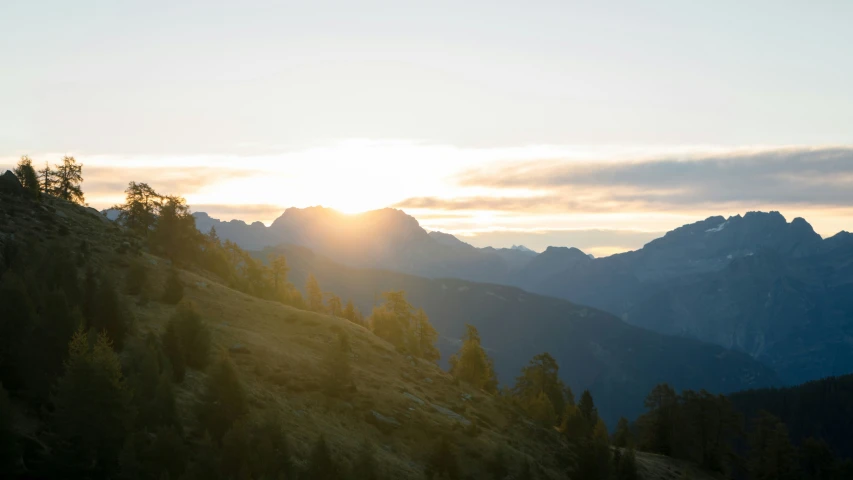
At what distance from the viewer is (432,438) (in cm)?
5603

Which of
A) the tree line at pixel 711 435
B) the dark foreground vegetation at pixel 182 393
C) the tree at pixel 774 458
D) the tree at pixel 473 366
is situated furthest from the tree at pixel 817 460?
the tree at pixel 473 366

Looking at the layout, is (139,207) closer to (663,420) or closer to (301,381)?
(301,381)

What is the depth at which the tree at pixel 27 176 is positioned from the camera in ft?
255

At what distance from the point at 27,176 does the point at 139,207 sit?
66.9 feet

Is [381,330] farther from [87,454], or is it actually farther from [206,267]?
[87,454]

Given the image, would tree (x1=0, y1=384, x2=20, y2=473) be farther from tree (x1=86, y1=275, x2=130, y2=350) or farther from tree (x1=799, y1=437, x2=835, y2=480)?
tree (x1=799, y1=437, x2=835, y2=480)

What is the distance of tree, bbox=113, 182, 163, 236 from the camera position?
98.8m

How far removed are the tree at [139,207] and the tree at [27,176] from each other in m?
16.5

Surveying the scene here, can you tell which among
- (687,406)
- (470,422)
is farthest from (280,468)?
(687,406)

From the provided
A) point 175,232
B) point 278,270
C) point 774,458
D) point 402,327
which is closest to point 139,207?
point 175,232

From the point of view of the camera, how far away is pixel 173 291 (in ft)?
216

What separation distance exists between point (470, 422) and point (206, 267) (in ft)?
190

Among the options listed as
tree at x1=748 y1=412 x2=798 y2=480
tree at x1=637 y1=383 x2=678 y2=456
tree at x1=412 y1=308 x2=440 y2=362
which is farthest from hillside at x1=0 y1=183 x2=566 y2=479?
tree at x1=748 y1=412 x2=798 y2=480

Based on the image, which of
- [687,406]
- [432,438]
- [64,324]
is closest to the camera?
[64,324]
